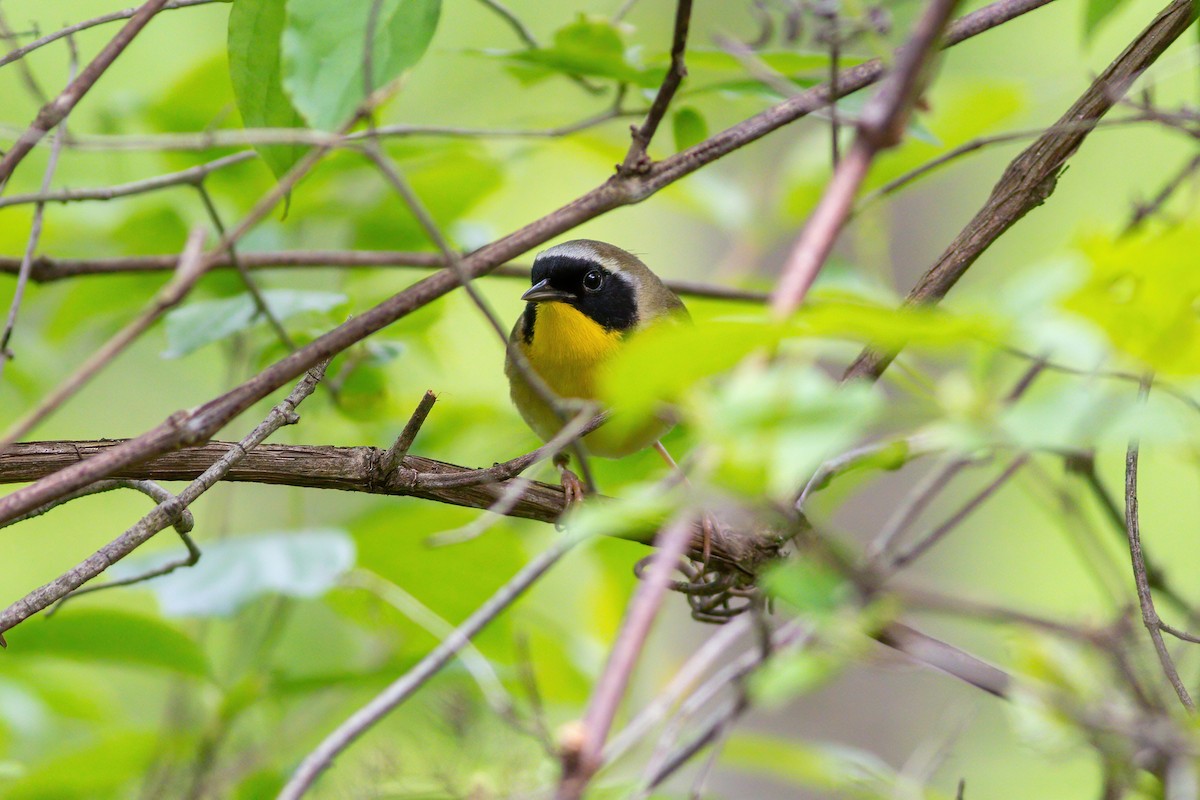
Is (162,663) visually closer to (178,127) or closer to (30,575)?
(178,127)

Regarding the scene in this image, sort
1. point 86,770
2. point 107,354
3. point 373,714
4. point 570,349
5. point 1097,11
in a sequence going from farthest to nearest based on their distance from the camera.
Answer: point 570,349
point 86,770
point 1097,11
point 373,714
point 107,354

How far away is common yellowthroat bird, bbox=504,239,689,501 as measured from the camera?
3332 millimetres

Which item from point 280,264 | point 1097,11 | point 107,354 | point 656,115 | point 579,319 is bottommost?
point 107,354

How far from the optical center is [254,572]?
89.2 inches

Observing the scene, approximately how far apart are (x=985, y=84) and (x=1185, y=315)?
2.29m

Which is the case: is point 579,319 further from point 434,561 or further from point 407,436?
point 407,436

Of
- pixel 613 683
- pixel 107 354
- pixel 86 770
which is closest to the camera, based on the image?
pixel 613 683

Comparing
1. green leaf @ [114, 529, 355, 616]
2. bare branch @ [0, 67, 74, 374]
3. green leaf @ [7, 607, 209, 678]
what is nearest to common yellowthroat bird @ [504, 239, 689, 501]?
green leaf @ [114, 529, 355, 616]

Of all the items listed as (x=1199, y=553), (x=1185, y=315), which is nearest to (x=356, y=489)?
(x=1185, y=315)

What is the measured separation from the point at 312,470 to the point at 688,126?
1.04m

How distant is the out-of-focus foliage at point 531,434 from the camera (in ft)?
2.62

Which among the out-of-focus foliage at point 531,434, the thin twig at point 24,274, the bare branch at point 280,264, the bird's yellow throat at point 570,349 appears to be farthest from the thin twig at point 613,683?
the bird's yellow throat at point 570,349

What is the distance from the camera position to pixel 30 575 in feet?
21.8

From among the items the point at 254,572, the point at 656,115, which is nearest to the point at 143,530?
the point at 254,572
